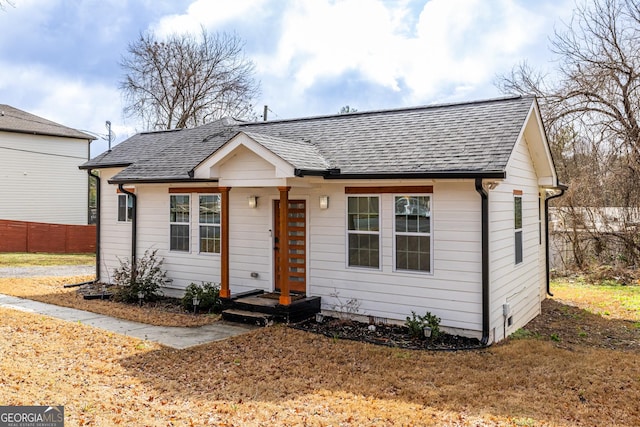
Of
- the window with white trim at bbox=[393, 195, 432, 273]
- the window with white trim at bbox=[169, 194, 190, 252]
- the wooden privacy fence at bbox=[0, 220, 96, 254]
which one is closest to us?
the window with white trim at bbox=[393, 195, 432, 273]

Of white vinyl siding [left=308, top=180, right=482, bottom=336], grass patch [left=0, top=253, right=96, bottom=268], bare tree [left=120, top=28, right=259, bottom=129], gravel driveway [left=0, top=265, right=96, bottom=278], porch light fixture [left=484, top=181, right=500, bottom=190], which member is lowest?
gravel driveway [left=0, top=265, right=96, bottom=278]

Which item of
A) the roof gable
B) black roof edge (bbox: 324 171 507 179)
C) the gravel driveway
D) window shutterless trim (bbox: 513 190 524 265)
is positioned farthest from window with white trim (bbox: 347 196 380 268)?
the gravel driveway

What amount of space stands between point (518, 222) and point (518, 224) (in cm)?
4

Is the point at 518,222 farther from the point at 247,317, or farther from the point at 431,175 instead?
the point at 247,317

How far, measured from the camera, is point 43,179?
26875 millimetres

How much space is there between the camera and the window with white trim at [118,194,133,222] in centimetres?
1283

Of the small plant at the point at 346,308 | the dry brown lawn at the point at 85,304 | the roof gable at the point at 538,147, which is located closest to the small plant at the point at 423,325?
Answer: the small plant at the point at 346,308

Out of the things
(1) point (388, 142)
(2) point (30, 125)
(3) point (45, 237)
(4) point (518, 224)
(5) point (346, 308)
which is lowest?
(5) point (346, 308)

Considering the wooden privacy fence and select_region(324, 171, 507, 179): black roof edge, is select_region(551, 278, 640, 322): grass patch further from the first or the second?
the wooden privacy fence

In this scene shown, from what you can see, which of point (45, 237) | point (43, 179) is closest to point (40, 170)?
point (43, 179)

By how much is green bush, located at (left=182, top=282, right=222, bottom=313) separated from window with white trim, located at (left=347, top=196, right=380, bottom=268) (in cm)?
311

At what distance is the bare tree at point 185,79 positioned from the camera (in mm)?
28422

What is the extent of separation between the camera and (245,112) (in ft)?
97.3

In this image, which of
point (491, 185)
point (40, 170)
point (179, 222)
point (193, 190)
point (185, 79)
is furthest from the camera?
point (185, 79)
